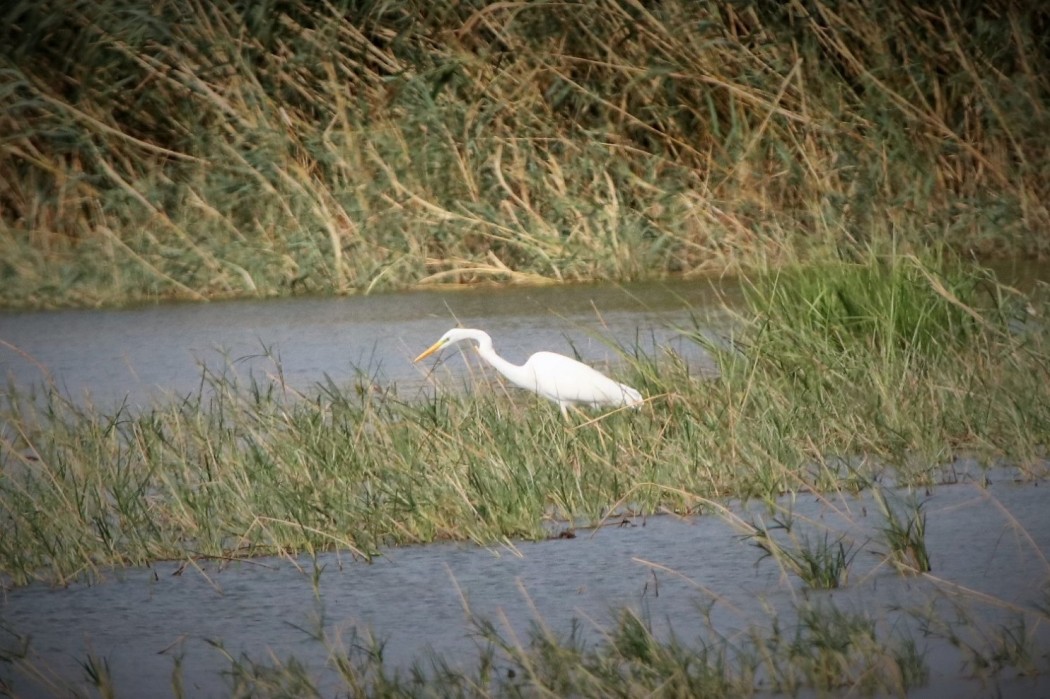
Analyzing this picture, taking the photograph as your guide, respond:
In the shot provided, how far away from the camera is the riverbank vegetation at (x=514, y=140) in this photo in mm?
9367

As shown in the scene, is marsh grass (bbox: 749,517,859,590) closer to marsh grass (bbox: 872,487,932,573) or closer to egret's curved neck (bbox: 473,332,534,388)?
marsh grass (bbox: 872,487,932,573)

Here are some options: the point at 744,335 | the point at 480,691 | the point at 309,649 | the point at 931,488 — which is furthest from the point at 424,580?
the point at 744,335

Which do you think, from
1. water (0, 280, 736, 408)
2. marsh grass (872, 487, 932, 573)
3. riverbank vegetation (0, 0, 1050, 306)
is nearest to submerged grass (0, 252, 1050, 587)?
marsh grass (872, 487, 932, 573)

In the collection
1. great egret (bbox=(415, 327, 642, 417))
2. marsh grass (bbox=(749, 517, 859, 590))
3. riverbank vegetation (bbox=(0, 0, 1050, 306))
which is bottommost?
marsh grass (bbox=(749, 517, 859, 590))

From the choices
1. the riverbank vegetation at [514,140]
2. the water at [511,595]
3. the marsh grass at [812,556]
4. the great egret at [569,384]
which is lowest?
the water at [511,595]

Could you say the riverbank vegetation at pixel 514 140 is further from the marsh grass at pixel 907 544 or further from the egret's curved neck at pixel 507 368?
the marsh grass at pixel 907 544

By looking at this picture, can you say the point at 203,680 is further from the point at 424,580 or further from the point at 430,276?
the point at 430,276

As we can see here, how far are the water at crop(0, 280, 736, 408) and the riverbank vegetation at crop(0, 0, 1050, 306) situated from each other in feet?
1.24

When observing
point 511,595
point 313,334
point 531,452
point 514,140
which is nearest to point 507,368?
point 531,452

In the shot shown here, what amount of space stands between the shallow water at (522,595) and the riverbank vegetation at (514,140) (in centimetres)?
523

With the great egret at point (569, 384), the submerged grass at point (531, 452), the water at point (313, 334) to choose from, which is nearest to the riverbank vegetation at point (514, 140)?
the water at point (313, 334)

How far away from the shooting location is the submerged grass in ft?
13.4

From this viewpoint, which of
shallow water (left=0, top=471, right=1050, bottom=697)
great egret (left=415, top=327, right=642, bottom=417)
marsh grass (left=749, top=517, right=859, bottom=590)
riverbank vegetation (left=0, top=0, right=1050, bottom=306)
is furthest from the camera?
riverbank vegetation (left=0, top=0, right=1050, bottom=306)

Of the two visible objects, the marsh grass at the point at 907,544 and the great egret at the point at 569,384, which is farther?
the great egret at the point at 569,384
